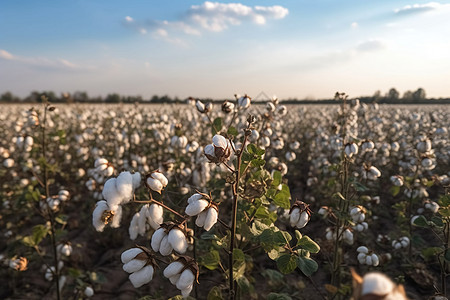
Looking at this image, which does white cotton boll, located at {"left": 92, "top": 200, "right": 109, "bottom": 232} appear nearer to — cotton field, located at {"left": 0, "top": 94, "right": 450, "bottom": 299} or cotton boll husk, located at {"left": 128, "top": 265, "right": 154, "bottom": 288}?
cotton field, located at {"left": 0, "top": 94, "right": 450, "bottom": 299}

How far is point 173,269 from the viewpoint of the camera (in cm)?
132

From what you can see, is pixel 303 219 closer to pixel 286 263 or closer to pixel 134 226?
pixel 286 263

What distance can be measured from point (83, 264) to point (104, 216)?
401cm

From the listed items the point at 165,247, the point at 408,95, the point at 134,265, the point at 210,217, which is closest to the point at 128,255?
the point at 134,265

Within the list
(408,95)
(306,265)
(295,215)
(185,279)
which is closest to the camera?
(185,279)

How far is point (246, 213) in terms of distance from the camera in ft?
6.95

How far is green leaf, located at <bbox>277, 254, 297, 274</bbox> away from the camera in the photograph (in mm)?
1480

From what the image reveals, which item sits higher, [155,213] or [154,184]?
[154,184]

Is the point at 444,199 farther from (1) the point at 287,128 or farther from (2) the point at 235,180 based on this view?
(1) the point at 287,128

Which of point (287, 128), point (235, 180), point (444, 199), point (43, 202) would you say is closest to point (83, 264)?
point (43, 202)

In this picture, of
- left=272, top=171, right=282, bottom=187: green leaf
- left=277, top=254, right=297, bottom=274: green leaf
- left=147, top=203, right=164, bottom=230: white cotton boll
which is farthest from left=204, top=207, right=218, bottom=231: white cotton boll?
left=272, top=171, right=282, bottom=187: green leaf

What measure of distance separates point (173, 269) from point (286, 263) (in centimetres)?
55

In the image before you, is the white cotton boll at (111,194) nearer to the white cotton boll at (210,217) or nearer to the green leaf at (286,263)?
the white cotton boll at (210,217)

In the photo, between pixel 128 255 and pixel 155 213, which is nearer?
pixel 128 255
